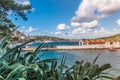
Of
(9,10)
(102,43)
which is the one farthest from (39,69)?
(102,43)

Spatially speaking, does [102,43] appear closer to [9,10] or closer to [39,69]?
[9,10]

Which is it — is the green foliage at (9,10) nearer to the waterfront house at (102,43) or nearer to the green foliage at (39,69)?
the green foliage at (39,69)

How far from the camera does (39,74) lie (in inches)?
84.5

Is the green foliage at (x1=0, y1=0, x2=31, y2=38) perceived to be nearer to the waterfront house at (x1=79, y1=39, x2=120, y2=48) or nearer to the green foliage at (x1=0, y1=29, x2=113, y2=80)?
the green foliage at (x1=0, y1=29, x2=113, y2=80)

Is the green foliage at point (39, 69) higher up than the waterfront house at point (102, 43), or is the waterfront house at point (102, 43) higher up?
the waterfront house at point (102, 43)

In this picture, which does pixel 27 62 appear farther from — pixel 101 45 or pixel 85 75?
pixel 101 45

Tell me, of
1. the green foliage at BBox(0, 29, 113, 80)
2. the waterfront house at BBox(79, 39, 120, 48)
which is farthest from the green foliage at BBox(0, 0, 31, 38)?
the waterfront house at BBox(79, 39, 120, 48)

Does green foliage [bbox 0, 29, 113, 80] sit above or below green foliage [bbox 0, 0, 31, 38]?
below

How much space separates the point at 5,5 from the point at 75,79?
30.8ft

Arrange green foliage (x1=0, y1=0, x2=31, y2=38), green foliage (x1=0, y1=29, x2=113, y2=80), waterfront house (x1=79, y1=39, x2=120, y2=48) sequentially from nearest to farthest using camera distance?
green foliage (x1=0, y1=29, x2=113, y2=80) < green foliage (x1=0, y1=0, x2=31, y2=38) < waterfront house (x1=79, y1=39, x2=120, y2=48)

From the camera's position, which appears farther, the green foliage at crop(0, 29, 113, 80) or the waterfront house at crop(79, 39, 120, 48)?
the waterfront house at crop(79, 39, 120, 48)

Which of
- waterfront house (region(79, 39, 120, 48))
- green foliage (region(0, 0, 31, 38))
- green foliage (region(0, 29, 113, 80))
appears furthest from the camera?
waterfront house (region(79, 39, 120, 48))

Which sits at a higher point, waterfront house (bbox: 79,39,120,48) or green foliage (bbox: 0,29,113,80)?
waterfront house (bbox: 79,39,120,48)

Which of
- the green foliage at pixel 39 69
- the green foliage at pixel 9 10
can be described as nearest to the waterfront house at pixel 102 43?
the green foliage at pixel 9 10
